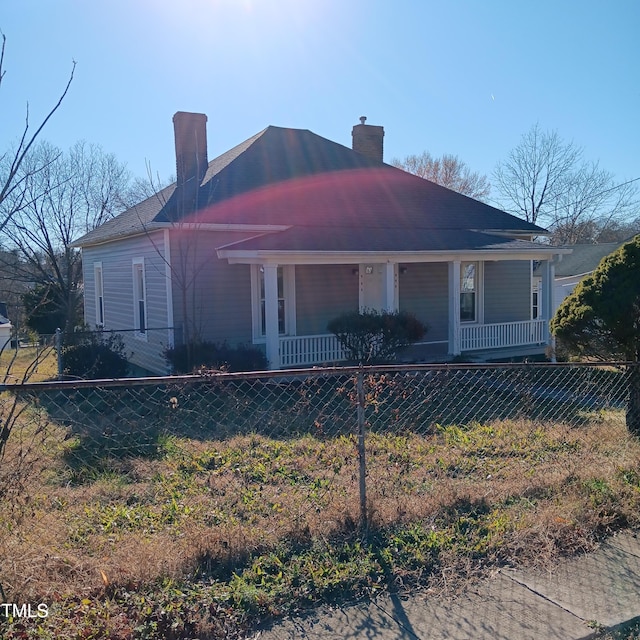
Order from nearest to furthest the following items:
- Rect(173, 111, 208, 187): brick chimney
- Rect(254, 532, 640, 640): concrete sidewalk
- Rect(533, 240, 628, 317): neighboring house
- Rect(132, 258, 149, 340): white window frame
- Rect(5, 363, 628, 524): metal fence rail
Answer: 1. Rect(254, 532, 640, 640): concrete sidewalk
2. Rect(5, 363, 628, 524): metal fence rail
3. Rect(132, 258, 149, 340): white window frame
4. Rect(173, 111, 208, 187): brick chimney
5. Rect(533, 240, 628, 317): neighboring house

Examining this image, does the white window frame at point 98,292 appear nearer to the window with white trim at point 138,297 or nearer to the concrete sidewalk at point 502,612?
the window with white trim at point 138,297

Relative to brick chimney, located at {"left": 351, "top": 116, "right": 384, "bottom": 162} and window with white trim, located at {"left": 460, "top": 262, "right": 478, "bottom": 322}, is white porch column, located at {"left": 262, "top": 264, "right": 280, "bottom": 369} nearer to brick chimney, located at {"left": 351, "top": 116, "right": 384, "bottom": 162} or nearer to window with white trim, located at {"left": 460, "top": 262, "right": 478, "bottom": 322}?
window with white trim, located at {"left": 460, "top": 262, "right": 478, "bottom": 322}

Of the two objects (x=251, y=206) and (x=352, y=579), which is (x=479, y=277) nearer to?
(x=251, y=206)

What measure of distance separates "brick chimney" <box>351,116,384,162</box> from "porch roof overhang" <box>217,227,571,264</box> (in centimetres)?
523

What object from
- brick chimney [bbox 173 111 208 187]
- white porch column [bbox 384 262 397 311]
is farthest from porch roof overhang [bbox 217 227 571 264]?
brick chimney [bbox 173 111 208 187]

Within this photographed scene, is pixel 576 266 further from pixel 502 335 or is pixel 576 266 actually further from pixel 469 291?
pixel 502 335

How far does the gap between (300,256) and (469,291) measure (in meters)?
6.51

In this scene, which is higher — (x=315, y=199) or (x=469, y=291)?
(x=315, y=199)

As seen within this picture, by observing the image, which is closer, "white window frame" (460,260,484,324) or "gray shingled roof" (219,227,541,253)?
"gray shingled roof" (219,227,541,253)

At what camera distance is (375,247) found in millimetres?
12922

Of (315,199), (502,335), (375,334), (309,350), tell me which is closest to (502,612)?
(375,334)

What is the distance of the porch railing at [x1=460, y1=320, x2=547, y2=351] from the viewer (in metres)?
14.6

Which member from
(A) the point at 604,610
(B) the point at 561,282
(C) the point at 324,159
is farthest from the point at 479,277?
(B) the point at 561,282

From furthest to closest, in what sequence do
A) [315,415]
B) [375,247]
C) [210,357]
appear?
[375,247] → [210,357] → [315,415]
